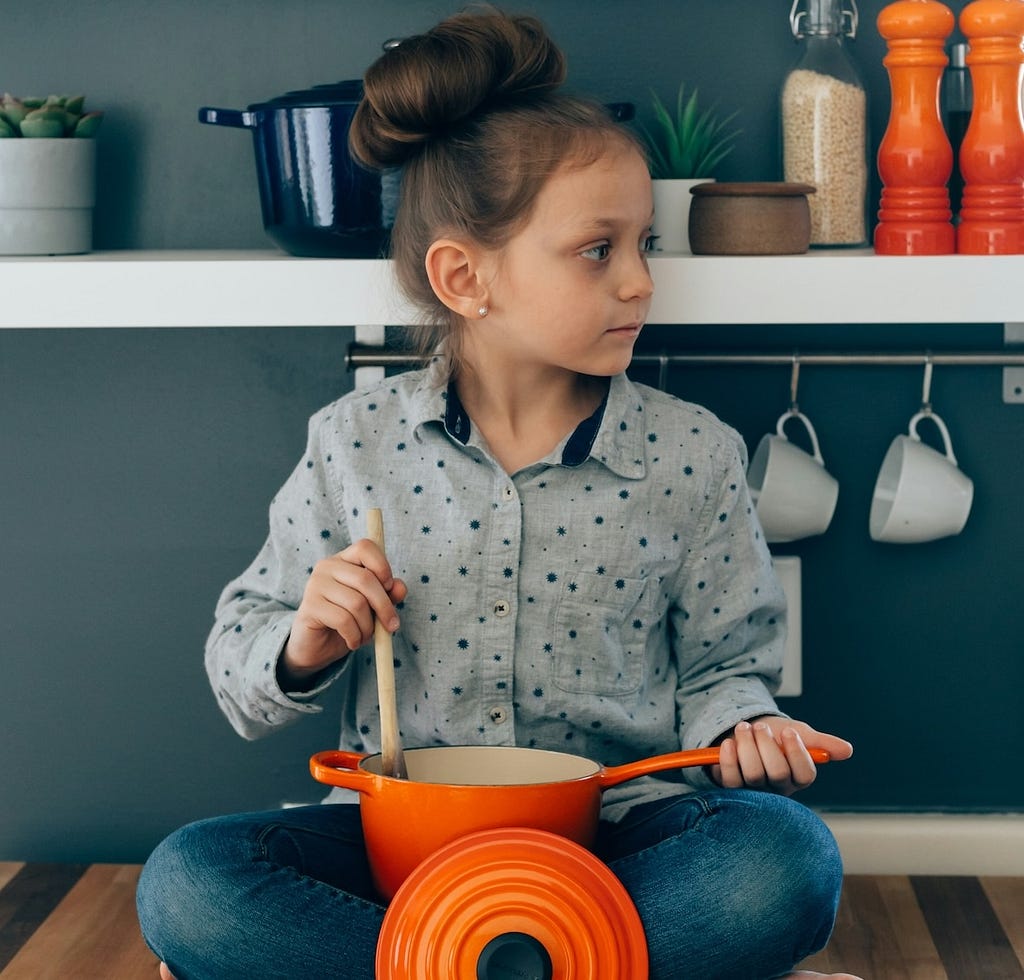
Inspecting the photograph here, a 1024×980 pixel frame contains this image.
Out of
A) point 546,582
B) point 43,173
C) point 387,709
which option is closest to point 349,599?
point 387,709

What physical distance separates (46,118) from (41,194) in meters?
0.07

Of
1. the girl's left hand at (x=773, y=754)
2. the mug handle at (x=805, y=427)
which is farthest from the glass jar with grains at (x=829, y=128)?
the girl's left hand at (x=773, y=754)

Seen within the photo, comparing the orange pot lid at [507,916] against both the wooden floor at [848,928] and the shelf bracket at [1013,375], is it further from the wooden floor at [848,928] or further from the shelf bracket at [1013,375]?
the shelf bracket at [1013,375]

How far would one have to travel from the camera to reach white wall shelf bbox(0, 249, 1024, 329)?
4.15 ft

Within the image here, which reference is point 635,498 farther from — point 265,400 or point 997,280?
point 265,400

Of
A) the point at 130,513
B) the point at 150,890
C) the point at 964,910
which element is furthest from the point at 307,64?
the point at 964,910

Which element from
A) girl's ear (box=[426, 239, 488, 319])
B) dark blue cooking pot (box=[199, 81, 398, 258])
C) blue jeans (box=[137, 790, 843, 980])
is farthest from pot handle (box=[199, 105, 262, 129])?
blue jeans (box=[137, 790, 843, 980])

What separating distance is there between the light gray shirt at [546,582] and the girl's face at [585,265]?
0.33 feet

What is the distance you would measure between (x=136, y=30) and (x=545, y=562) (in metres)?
0.70

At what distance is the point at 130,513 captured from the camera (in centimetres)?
158

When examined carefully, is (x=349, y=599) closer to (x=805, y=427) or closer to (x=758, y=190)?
(x=758, y=190)

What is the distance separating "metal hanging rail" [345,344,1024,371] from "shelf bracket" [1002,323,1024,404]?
1.4 inches

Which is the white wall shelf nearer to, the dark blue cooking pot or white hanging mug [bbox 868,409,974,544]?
the dark blue cooking pot

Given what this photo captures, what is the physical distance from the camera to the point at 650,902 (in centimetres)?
107
